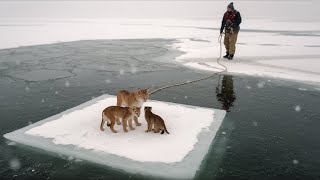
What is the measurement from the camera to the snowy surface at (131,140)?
167 inches

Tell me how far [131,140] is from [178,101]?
2.85m

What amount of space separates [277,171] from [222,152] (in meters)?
0.86

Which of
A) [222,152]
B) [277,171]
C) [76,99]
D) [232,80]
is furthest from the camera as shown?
[232,80]

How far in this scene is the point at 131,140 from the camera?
4.80 m

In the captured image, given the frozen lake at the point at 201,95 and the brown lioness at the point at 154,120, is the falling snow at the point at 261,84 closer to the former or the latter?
the frozen lake at the point at 201,95

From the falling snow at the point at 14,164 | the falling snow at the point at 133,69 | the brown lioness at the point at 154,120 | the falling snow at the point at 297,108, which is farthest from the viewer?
the falling snow at the point at 133,69

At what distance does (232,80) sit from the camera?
30.9ft

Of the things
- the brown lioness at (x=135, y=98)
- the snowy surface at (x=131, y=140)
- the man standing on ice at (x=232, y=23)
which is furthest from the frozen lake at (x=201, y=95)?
the brown lioness at (x=135, y=98)

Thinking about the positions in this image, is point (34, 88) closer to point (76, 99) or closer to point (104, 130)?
point (76, 99)

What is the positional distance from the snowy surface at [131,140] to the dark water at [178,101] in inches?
6.0

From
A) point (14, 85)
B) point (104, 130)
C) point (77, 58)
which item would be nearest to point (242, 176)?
point (104, 130)

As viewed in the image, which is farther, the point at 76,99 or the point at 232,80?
the point at 232,80

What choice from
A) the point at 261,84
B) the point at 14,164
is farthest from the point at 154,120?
the point at 261,84

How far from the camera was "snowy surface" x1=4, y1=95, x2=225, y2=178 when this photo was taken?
13.9ft
